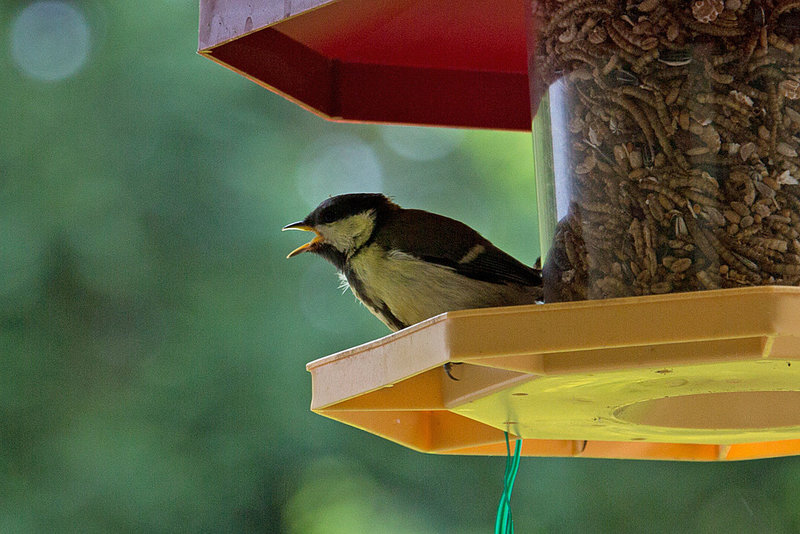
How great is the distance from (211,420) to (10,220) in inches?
43.9

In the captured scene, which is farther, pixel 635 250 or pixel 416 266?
pixel 416 266

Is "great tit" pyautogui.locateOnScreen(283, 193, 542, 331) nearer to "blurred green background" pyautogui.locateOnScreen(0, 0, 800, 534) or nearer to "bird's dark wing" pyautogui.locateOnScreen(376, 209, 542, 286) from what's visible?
"bird's dark wing" pyautogui.locateOnScreen(376, 209, 542, 286)

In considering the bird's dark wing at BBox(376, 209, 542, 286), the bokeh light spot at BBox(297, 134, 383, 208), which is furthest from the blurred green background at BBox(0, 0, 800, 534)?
the bird's dark wing at BBox(376, 209, 542, 286)

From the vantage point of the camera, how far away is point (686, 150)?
4.30 feet

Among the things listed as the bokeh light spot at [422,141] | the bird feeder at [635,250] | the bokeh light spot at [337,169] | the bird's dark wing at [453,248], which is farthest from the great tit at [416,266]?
the bokeh light spot at [422,141]

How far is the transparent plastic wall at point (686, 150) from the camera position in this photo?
50.4 inches

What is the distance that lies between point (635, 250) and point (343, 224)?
0.76 meters

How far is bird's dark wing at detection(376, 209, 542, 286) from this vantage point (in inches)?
66.7

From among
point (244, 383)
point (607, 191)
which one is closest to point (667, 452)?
point (607, 191)

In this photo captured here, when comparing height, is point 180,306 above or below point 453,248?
below

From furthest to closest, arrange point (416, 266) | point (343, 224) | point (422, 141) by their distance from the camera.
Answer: point (422, 141), point (343, 224), point (416, 266)

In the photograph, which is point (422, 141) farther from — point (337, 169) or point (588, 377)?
point (588, 377)

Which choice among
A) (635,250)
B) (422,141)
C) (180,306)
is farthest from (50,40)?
(635,250)

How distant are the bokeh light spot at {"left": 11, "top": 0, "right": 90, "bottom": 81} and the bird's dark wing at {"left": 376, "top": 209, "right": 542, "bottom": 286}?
3.19 meters
